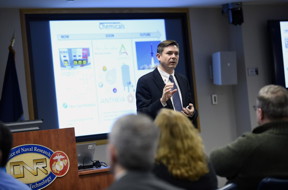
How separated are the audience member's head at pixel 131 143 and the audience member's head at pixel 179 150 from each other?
1.97 ft

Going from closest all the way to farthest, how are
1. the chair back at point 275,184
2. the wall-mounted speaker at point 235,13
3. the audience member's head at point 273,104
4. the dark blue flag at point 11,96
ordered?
the chair back at point 275,184 → the audience member's head at point 273,104 → the dark blue flag at point 11,96 → the wall-mounted speaker at point 235,13

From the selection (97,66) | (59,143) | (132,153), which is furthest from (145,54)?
(132,153)

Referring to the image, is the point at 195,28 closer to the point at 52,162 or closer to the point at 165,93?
the point at 165,93

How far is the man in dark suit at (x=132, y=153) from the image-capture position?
1.15 meters

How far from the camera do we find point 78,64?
4.88 m

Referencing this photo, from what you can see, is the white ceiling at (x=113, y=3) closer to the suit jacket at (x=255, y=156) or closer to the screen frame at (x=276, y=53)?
the screen frame at (x=276, y=53)

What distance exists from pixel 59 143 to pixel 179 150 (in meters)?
1.49

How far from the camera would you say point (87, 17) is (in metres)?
4.96

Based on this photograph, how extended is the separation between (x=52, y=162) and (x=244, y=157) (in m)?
1.44

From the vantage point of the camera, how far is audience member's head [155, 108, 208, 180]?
1.78m

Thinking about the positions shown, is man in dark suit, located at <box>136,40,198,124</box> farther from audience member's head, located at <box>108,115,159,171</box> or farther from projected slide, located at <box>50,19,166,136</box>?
audience member's head, located at <box>108,115,159,171</box>

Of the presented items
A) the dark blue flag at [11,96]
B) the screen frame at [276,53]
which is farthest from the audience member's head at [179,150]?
the screen frame at [276,53]

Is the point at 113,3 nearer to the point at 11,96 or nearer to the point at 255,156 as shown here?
the point at 11,96

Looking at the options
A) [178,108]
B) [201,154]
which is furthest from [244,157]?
[178,108]
